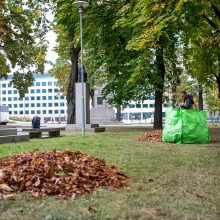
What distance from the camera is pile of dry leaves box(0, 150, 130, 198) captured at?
593 cm

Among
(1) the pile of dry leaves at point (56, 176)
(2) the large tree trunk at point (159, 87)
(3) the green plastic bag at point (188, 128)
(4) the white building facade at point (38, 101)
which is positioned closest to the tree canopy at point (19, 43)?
(2) the large tree trunk at point (159, 87)

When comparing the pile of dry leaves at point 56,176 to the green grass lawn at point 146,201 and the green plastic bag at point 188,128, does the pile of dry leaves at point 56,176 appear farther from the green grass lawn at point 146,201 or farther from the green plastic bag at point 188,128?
the green plastic bag at point 188,128

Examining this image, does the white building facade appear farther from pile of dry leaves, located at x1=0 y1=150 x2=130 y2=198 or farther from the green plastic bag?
pile of dry leaves, located at x1=0 y1=150 x2=130 y2=198

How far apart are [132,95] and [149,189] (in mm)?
18997

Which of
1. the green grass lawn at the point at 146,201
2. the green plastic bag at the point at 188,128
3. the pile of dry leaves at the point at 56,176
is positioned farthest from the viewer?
the green plastic bag at the point at 188,128

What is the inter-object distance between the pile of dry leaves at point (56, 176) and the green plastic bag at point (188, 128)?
7379 mm

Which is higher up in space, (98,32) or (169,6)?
(98,32)

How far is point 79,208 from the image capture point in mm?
5094

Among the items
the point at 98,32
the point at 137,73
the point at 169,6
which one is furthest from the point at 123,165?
the point at 98,32

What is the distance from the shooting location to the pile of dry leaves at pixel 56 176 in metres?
5.93

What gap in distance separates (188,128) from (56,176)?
890cm

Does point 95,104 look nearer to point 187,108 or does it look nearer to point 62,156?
point 187,108

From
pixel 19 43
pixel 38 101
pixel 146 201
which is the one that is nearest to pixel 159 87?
pixel 19 43

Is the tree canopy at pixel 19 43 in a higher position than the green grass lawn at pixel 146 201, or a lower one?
higher
